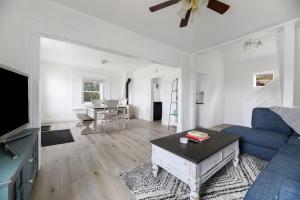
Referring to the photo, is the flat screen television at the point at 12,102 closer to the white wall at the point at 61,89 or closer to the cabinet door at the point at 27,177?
the cabinet door at the point at 27,177

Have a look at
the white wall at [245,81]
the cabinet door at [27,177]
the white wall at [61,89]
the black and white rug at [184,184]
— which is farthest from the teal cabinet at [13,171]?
the white wall at [245,81]

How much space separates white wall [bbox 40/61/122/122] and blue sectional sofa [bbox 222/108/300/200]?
5.78 meters

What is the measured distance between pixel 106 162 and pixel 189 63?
364 centimetres

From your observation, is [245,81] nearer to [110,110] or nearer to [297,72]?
[297,72]

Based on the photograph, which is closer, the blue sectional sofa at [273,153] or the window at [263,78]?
the blue sectional sofa at [273,153]

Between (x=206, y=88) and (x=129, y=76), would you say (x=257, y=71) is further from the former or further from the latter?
(x=129, y=76)

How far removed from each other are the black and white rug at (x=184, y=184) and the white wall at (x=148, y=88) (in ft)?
10.9

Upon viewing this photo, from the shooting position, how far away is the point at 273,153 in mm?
2061

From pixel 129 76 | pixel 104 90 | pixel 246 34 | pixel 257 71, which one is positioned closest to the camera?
pixel 246 34

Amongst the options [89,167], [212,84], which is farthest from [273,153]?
[212,84]

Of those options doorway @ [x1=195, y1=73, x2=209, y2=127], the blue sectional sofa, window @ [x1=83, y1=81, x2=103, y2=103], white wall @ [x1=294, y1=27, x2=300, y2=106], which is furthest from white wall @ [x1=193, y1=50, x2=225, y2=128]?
window @ [x1=83, y1=81, x2=103, y2=103]

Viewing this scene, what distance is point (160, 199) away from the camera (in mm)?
1439

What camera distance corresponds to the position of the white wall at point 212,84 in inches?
186

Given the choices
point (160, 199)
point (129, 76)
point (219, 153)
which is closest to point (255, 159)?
point (219, 153)
